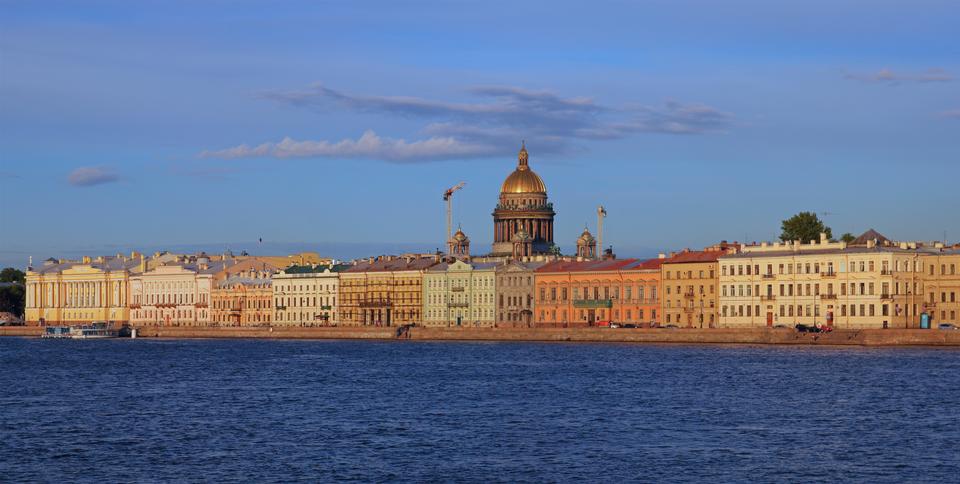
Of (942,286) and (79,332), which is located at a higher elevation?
(942,286)

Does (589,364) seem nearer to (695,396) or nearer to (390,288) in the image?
(695,396)

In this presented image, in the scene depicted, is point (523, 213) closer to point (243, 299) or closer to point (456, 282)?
point (456, 282)

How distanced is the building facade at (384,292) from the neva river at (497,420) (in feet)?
149

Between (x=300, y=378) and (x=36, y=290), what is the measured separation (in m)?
92.1

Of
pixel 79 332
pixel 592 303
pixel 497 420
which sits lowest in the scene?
pixel 79 332

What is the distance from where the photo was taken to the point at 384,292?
113 metres

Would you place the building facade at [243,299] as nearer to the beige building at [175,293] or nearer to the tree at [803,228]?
the beige building at [175,293]

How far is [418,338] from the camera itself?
→ 101 metres

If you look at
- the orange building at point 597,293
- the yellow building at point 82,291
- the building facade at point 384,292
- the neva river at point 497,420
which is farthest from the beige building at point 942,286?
the yellow building at point 82,291

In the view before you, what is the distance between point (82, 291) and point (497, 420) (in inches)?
4104

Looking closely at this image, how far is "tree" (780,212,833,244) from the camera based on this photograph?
101 metres

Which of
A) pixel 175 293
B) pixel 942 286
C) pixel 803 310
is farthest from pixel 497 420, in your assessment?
pixel 175 293

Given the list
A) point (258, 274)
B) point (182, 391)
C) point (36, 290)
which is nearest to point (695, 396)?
point (182, 391)

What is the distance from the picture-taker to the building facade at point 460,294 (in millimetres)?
107125
